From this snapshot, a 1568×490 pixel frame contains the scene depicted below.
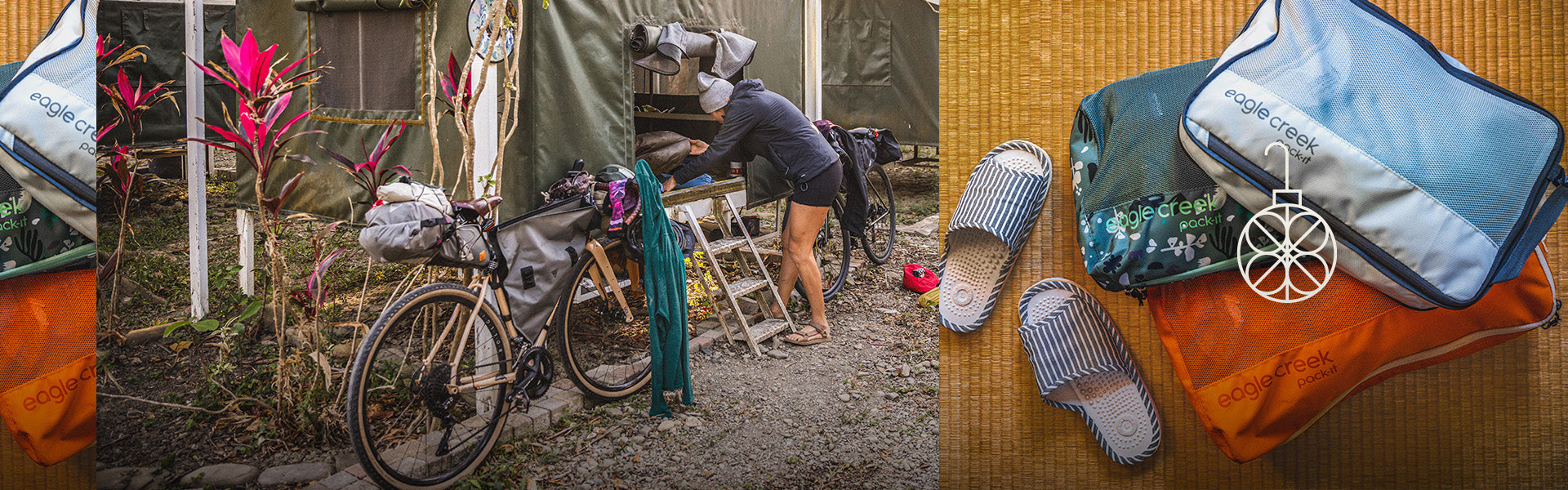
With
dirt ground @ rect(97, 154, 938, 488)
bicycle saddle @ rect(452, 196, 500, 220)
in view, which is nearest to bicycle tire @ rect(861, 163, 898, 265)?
dirt ground @ rect(97, 154, 938, 488)

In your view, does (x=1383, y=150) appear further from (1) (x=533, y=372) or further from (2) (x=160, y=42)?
(2) (x=160, y=42)

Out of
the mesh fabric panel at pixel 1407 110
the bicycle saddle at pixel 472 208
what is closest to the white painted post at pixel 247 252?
the bicycle saddle at pixel 472 208

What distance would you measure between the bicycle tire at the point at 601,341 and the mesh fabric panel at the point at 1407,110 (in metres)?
2.23

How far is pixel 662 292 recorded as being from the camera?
310 cm

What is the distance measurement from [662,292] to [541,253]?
0.39 m

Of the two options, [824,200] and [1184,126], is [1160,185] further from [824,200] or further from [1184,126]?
[824,200]

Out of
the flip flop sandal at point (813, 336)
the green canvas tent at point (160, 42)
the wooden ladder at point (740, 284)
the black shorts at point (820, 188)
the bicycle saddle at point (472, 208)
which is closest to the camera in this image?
the bicycle saddle at point (472, 208)

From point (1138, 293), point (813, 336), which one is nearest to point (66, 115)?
point (1138, 293)

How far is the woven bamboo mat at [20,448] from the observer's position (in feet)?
6.91

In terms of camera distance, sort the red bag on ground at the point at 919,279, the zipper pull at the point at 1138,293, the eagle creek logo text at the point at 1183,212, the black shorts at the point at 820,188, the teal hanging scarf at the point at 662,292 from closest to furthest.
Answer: the eagle creek logo text at the point at 1183,212 < the zipper pull at the point at 1138,293 < the teal hanging scarf at the point at 662,292 < the black shorts at the point at 820,188 < the red bag on ground at the point at 919,279

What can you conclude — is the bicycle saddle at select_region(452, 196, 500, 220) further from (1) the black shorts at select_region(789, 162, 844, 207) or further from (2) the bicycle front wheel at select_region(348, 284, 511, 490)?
(1) the black shorts at select_region(789, 162, 844, 207)

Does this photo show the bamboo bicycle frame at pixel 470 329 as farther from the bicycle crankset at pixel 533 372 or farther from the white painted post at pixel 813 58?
the white painted post at pixel 813 58

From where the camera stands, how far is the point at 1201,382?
72.6 inches

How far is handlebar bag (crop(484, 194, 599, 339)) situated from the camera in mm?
2885
